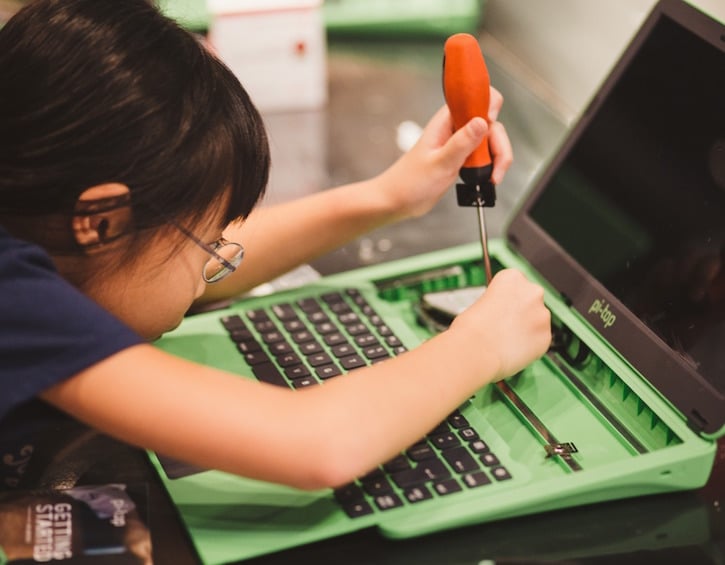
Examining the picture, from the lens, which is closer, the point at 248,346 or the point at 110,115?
the point at 110,115

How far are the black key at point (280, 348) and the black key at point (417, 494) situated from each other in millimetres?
220

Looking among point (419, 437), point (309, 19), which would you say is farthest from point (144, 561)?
point (309, 19)

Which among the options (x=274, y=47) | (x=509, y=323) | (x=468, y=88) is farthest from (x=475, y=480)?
(x=274, y=47)

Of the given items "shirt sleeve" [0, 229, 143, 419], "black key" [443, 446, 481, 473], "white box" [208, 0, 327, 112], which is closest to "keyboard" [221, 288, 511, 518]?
"black key" [443, 446, 481, 473]

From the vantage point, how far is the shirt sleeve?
2.29ft

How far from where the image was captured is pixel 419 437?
2.52 ft

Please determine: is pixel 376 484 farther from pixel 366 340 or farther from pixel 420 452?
pixel 366 340

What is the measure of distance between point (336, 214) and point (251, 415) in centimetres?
38

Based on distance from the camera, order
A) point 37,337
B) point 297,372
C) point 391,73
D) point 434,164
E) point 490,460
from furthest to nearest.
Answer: point 391,73, point 434,164, point 297,372, point 490,460, point 37,337

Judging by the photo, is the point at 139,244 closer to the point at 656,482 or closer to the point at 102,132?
the point at 102,132

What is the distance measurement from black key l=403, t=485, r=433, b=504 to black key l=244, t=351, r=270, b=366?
8.5 inches

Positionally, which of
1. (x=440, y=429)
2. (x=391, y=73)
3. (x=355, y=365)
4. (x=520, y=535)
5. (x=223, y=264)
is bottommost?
(x=520, y=535)

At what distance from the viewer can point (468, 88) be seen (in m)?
0.92

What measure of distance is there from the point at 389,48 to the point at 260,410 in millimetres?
1104
